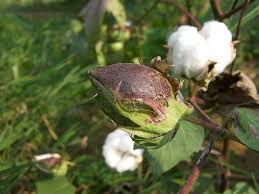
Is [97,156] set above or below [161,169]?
below

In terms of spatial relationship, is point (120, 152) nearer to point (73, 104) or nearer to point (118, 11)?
point (73, 104)

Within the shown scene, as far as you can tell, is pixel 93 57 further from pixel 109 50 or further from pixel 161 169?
pixel 161 169

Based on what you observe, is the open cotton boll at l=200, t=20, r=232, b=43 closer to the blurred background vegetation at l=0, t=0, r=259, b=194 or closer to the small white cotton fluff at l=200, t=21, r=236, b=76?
the small white cotton fluff at l=200, t=21, r=236, b=76

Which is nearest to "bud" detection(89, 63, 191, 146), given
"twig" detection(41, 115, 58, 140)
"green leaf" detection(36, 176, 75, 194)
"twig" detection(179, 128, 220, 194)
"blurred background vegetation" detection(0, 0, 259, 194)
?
"twig" detection(179, 128, 220, 194)

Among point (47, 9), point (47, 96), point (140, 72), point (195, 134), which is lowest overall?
point (47, 9)

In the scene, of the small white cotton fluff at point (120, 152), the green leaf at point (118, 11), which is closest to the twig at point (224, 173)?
the small white cotton fluff at point (120, 152)

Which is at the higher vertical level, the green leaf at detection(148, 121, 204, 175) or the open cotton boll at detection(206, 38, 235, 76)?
the open cotton boll at detection(206, 38, 235, 76)

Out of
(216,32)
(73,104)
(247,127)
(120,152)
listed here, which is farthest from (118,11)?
(247,127)

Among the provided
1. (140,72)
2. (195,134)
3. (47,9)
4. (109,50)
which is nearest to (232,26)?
(195,134)
